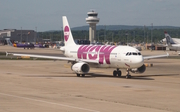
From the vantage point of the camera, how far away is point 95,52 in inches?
1790

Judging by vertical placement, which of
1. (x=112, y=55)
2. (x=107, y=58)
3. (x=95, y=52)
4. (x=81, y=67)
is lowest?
(x=81, y=67)

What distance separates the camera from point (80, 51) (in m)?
48.0

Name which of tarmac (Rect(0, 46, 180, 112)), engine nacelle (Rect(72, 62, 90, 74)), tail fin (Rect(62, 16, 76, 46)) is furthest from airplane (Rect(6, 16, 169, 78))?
tarmac (Rect(0, 46, 180, 112))

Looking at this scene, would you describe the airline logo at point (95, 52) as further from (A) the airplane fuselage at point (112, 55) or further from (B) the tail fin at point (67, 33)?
(B) the tail fin at point (67, 33)

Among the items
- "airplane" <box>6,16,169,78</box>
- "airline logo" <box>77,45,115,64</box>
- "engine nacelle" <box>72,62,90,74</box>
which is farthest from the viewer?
Answer: "airline logo" <box>77,45,115,64</box>

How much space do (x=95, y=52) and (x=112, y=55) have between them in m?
2.88

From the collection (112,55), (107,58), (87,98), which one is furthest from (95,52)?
(87,98)

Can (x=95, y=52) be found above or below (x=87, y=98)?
above

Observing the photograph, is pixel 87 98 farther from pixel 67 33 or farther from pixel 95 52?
pixel 67 33

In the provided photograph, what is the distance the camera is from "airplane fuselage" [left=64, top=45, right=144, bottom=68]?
135ft

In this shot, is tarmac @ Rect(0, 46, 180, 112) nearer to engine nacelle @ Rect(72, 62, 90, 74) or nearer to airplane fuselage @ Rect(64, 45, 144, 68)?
airplane fuselage @ Rect(64, 45, 144, 68)

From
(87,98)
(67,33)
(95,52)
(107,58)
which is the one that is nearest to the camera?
(87,98)

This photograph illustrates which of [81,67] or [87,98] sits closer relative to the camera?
[87,98]

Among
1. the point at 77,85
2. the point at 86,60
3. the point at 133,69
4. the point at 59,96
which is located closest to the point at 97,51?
the point at 86,60
